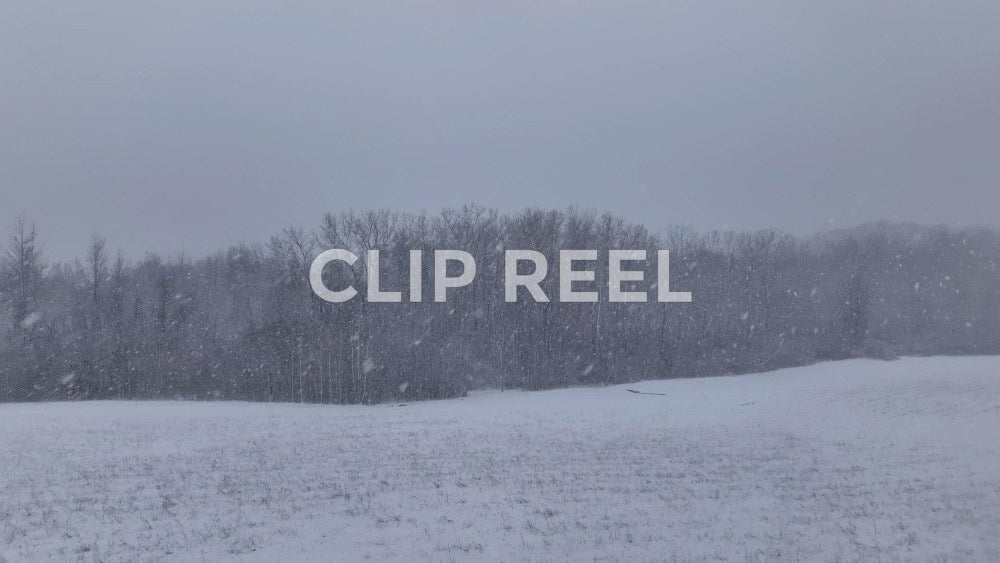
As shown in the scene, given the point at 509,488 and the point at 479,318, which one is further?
the point at 479,318

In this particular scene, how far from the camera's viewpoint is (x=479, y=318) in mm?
50281

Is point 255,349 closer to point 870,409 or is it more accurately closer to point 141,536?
point 870,409

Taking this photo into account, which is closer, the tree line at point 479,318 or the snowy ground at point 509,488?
the snowy ground at point 509,488

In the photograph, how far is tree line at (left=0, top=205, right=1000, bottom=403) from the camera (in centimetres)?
3822

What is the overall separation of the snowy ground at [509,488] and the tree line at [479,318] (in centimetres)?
1475

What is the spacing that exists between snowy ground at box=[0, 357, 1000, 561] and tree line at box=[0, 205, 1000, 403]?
1475 cm

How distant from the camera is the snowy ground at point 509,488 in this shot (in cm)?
793

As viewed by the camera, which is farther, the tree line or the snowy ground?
the tree line

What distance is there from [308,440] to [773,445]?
426 inches

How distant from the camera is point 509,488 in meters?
11.1

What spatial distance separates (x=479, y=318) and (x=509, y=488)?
129 ft

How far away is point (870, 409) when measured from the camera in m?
25.2

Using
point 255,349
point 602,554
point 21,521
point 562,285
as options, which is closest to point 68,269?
point 255,349

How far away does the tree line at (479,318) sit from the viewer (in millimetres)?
38219
